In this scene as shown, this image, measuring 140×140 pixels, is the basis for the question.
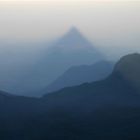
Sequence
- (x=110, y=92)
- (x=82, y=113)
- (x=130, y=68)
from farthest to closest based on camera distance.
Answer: (x=130, y=68) < (x=110, y=92) < (x=82, y=113)

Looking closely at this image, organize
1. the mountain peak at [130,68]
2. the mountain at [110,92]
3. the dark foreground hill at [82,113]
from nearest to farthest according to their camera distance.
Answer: the dark foreground hill at [82,113] → the mountain at [110,92] → the mountain peak at [130,68]

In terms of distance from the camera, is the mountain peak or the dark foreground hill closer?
the dark foreground hill

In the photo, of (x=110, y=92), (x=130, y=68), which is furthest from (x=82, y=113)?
(x=130, y=68)

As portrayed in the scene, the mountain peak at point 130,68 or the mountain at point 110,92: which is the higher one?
the mountain peak at point 130,68

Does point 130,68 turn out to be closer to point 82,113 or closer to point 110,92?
point 110,92

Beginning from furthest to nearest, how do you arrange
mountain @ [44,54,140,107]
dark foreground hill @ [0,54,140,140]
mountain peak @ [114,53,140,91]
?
mountain peak @ [114,53,140,91] < mountain @ [44,54,140,107] < dark foreground hill @ [0,54,140,140]

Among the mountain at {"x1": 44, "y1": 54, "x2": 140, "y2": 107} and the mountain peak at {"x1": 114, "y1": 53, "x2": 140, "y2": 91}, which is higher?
the mountain peak at {"x1": 114, "y1": 53, "x2": 140, "y2": 91}

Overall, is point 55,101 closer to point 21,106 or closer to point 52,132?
point 21,106

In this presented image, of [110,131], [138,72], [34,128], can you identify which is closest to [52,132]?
[34,128]
